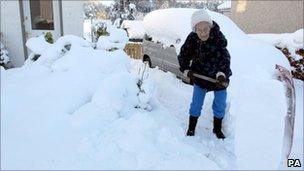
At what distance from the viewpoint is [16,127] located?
12.5 feet

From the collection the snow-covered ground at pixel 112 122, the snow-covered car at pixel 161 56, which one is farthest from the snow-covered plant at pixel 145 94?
the snow-covered car at pixel 161 56

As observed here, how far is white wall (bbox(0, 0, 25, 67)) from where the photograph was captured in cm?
843

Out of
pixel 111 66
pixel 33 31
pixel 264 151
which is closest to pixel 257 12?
pixel 33 31

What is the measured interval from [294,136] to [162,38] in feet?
19.1

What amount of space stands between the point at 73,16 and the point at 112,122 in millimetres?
4823

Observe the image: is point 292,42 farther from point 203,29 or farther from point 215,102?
point 203,29

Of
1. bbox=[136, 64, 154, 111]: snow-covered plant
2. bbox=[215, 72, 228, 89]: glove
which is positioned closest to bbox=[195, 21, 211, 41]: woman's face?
bbox=[215, 72, 228, 89]: glove

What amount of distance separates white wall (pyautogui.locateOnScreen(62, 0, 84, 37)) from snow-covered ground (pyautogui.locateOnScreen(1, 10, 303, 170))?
2.72 meters

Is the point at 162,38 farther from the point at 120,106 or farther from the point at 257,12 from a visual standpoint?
the point at 257,12

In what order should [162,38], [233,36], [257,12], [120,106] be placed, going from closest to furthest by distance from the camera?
[120,106]
[233,36]
[162,38]
[257,12]

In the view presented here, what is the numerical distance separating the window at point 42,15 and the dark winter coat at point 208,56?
16.7 feet

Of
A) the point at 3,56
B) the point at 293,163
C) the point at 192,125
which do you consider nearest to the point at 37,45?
the point at 192,125

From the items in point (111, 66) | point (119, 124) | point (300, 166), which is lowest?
point (300, 166)

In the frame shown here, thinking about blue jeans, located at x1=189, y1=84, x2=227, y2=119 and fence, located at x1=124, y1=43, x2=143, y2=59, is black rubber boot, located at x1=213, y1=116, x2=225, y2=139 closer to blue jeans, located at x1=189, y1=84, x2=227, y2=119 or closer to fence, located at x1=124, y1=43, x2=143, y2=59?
blue jeans, located at x1=189, y1=84, x2=227, y2=119
